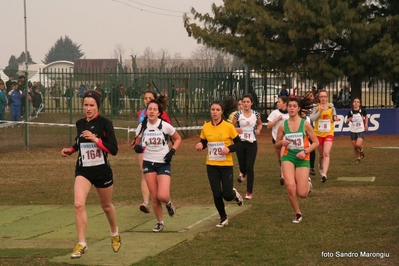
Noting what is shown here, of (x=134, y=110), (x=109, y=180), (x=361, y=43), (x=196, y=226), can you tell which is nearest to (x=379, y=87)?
(x=361, y=43)

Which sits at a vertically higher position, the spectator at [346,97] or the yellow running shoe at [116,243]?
the spectator at [346,97]

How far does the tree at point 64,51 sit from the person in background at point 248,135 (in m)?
146

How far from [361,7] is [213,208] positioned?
864 inches

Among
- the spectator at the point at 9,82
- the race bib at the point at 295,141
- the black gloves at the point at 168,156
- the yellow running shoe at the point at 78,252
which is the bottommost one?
the yellow running shoe at the point at 78,252

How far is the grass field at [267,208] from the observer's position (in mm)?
9414

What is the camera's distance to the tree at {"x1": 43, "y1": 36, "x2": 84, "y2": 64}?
15912cm

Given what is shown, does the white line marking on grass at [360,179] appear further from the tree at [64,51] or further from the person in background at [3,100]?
the tree at [64,51]

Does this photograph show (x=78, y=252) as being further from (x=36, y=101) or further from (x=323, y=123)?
(x=36, y=101)

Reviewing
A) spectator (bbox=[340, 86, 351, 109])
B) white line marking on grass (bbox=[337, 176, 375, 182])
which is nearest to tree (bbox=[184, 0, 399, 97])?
spectator (bbox=[340, 86, 351, 109])

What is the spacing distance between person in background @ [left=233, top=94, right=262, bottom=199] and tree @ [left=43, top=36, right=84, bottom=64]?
146019 millimetres

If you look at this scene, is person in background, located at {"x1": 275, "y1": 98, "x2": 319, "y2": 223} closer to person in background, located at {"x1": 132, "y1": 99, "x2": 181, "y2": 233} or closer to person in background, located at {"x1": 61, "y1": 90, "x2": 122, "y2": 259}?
person in background, located at {"x1": 132, "y1": 99, "x2": 181, "y2": 233}

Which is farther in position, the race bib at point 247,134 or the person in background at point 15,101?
the person in background at point 15,101

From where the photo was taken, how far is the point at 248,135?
14.9m

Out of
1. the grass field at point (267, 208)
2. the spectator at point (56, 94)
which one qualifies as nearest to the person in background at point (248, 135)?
the grass field at point (267, 208)
